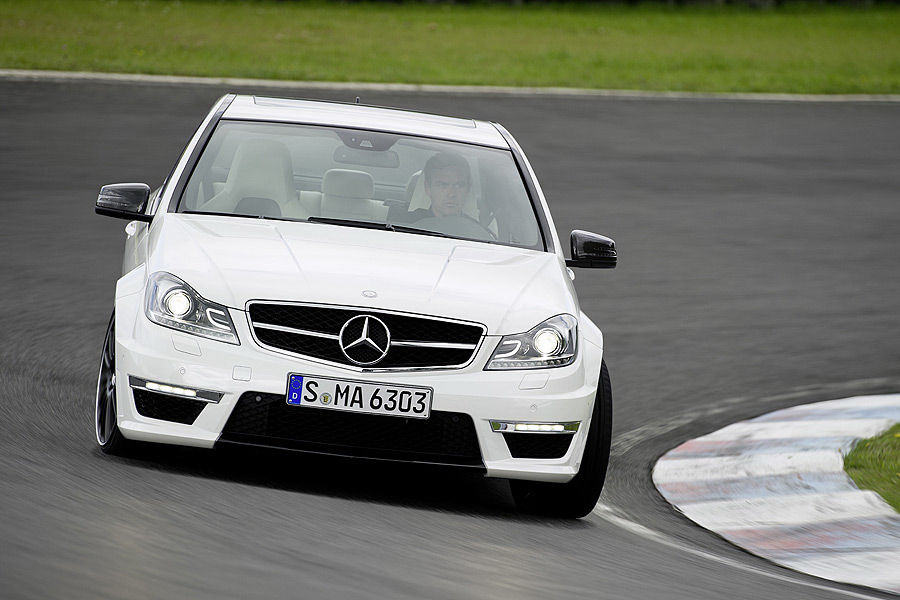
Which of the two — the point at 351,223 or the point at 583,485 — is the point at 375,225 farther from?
the point at 583,485

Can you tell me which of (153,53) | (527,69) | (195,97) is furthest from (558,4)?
(195,97)

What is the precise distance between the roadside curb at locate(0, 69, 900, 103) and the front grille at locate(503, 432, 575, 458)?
15.4 metres

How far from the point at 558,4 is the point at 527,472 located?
41.5m

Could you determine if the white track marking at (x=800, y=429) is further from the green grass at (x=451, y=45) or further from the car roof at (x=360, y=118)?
the green grass at (x=451, y=45)

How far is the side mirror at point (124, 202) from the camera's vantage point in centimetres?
653

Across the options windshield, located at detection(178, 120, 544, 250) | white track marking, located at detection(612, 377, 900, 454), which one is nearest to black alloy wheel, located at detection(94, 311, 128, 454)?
windshield, located at detection(178, 120, 544, 250)

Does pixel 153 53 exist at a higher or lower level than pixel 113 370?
lower

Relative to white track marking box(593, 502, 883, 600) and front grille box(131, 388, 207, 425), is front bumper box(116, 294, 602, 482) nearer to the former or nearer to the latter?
front grille box(131, 388, 207, 425)

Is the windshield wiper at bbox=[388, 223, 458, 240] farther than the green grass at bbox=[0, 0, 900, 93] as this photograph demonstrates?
No

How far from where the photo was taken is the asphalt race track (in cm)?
449

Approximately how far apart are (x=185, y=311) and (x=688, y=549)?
218 cm

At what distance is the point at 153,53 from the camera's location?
974 inches

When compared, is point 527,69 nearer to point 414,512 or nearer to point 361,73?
point 361,73

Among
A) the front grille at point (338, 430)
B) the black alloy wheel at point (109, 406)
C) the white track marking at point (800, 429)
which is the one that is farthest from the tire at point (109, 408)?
the white track marking at point (800, 429)
